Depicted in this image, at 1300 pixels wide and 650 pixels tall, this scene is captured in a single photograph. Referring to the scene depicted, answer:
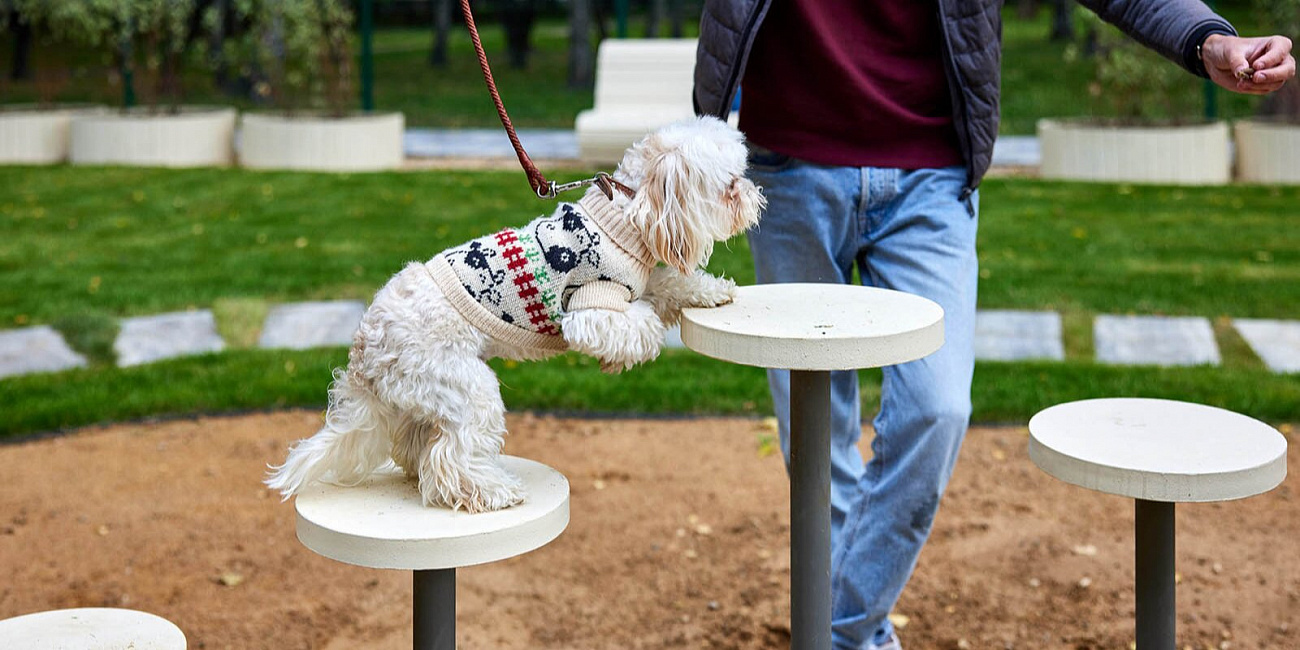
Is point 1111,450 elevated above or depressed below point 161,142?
above

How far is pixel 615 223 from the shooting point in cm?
267

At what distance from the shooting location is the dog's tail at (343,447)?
266 cm

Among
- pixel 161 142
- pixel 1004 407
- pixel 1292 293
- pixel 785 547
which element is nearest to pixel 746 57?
pixel 785 547

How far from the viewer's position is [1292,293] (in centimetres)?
720

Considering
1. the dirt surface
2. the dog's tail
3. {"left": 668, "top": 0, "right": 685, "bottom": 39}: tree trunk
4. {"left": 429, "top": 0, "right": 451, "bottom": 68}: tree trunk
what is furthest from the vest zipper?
{"left": 429, "top": 0, "right": 451, "bottom": 68}: tree trunk

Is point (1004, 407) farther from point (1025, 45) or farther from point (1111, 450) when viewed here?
point (1025, 45)

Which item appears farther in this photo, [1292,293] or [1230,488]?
[1292,293]

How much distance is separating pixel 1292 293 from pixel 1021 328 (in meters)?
1.62

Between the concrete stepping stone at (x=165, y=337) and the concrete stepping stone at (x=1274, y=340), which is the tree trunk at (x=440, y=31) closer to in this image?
the concrete stepping stone at (x=165, y=337)

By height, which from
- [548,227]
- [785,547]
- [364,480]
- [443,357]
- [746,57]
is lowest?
[785,547]

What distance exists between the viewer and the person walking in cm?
322

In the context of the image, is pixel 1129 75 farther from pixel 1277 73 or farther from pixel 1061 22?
pixel 1277 73

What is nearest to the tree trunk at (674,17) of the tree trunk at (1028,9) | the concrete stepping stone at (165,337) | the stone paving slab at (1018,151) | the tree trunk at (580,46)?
the tree trunk at (580,46)

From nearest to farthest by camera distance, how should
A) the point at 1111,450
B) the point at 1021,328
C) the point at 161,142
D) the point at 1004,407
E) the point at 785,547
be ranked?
the point at 1111,450 < the point at 785,547 < the point at 1004,407 < the point at 1021,328 < the point at 161,142
